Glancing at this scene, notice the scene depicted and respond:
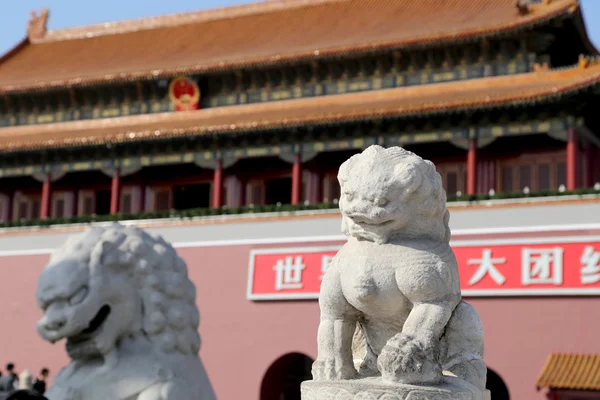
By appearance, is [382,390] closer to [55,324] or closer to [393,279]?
[393,279]

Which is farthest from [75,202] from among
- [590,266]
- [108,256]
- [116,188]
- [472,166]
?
[108,256]

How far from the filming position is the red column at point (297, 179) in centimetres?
1825

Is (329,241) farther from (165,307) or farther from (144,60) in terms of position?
(165,307)

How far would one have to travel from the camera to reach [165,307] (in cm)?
443

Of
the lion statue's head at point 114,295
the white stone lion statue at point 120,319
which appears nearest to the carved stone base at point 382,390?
the white stone lion statue at point 120,319

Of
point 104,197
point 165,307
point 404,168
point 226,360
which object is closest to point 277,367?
point 226,360

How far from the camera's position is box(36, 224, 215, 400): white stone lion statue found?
4250 millimetres

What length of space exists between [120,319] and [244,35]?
1801 cm

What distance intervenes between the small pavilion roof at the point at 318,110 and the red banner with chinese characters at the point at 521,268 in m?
2.57

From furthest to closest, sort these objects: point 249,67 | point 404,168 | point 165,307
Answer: point 249,67, point 165,307, point 404,168

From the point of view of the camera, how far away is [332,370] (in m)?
3.12

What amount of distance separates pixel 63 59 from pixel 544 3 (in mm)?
11160

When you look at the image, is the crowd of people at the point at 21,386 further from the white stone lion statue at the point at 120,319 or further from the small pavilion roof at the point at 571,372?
the small pavilion roof at the point at 571,372

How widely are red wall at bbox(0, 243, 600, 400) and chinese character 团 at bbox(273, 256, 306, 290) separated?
26 cm
